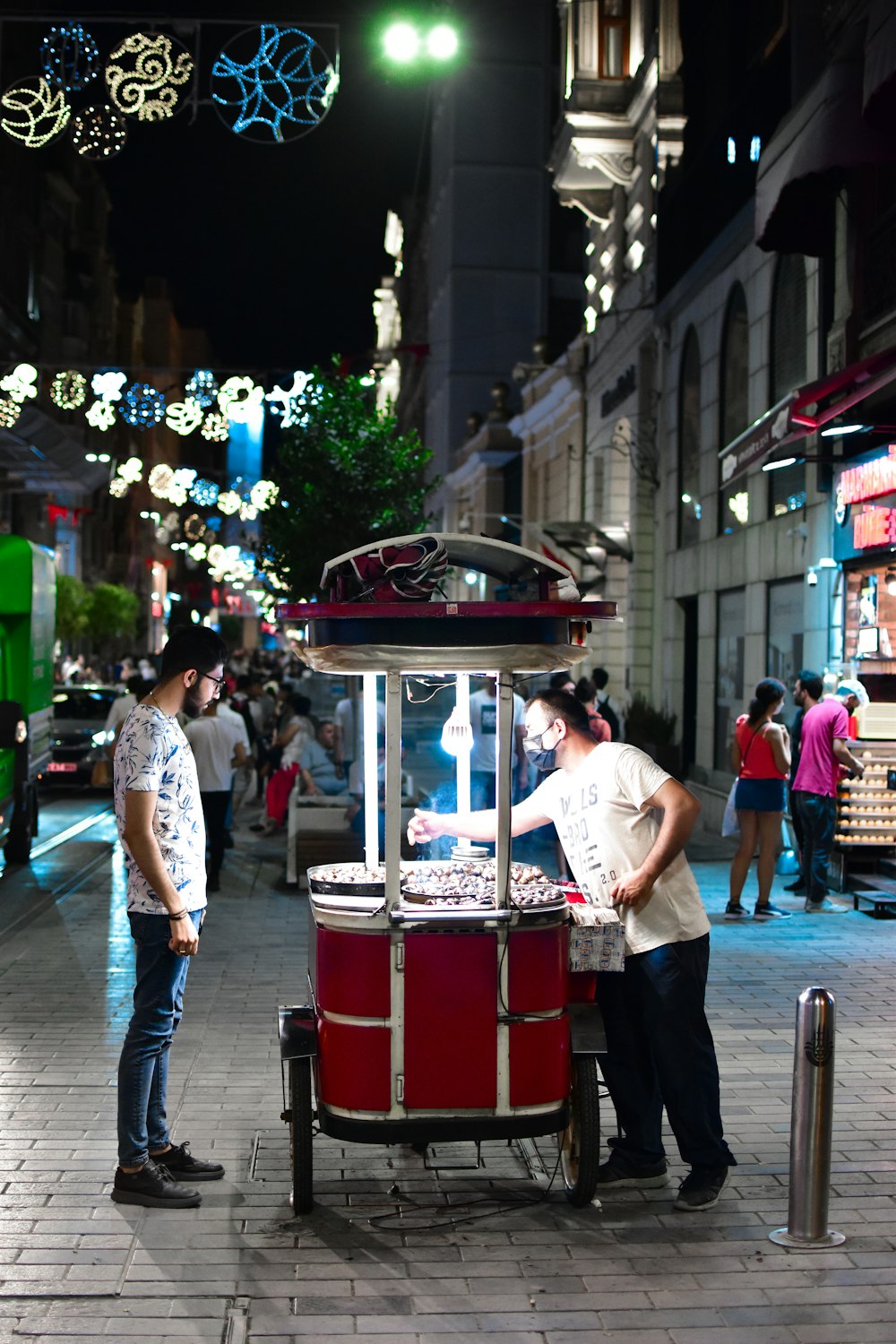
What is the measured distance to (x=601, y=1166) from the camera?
5812mm

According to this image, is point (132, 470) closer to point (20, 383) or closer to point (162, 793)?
point (20, 383)

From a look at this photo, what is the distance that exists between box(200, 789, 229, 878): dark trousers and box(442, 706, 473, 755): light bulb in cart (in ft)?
23.2

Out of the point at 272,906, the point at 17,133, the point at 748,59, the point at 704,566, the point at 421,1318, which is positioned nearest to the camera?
the point at 421,1318

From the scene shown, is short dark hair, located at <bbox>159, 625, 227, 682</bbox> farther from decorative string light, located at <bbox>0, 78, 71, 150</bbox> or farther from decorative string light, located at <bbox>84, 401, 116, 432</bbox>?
decorative string light, located at <bbox>84, 401, 116, 432</bbox>

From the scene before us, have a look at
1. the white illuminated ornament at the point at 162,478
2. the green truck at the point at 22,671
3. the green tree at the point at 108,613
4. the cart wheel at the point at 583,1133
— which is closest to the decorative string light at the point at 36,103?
the green truck at the point at 22,671

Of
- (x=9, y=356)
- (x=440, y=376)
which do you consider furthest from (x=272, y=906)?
(x=440, y=376)

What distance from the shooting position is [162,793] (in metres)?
5.55

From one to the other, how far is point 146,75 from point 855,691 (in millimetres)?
8404

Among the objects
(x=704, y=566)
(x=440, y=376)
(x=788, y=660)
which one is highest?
(x=440, y=376)

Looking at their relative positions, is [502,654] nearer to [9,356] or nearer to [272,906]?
[272,906]

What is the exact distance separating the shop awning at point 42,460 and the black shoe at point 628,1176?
2835 cm

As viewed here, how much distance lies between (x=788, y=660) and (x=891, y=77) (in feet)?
24.2

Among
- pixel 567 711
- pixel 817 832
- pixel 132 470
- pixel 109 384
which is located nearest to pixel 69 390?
pixel 109 384

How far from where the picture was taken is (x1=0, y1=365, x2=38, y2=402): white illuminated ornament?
18234 millimetres
